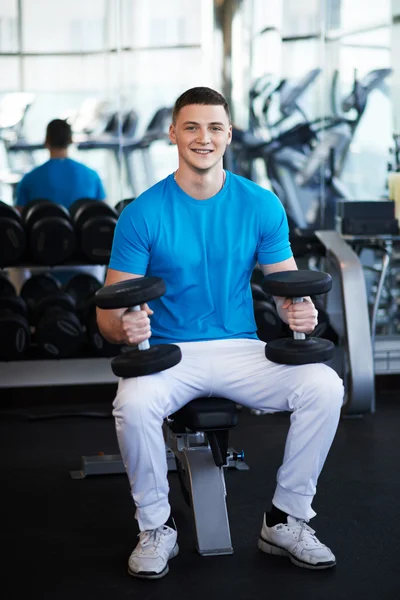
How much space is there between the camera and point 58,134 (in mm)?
5066

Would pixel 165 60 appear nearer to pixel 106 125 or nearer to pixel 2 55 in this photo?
pixel 106 125

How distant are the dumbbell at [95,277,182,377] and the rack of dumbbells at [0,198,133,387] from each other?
1.77 m

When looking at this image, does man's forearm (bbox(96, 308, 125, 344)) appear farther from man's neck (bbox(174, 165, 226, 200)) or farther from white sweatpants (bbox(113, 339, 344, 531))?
man's neck (bbox(174, 165, 226, 200))

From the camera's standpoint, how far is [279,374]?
246cm

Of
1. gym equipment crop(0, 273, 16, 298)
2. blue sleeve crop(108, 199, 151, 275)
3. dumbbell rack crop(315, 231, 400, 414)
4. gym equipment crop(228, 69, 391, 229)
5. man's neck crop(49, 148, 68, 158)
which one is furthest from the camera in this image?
gym equipment crop(228, 69, 391, 229)

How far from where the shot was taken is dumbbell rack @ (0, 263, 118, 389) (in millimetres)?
4176

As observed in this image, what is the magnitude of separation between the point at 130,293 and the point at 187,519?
35.7 inches

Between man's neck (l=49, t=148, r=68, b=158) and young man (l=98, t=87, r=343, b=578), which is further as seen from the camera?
man's neck (l=49, t=148, r=68, b=158)

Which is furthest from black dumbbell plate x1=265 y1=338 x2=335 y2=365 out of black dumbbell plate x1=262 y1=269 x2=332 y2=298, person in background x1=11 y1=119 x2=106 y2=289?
person in background x1=11 y1=119 x2=106 y2=289

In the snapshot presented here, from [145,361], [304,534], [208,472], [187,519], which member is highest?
[145,361]

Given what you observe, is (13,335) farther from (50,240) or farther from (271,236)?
(271,236)

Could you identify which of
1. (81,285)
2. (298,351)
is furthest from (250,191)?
(81,285)

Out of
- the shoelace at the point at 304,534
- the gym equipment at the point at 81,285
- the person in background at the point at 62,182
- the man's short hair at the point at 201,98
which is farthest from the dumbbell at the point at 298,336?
the person in background at the point at 62,182

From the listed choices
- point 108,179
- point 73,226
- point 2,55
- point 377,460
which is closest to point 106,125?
point 108,179
